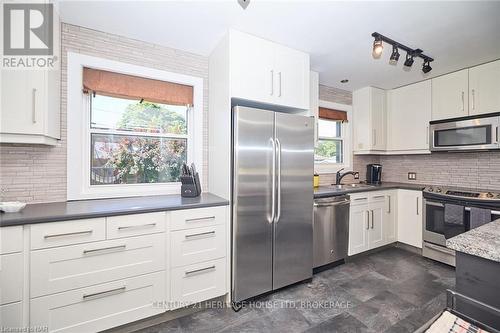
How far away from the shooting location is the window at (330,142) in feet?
11.5

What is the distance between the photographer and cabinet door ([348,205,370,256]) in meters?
2.87

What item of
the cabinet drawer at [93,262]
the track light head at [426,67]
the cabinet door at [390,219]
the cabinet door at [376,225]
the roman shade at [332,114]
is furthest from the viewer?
the roman shade at [332,114]

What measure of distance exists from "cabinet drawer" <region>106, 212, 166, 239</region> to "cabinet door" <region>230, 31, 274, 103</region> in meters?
1.23

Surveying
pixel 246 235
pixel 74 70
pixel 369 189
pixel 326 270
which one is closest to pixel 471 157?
pixel 369 189

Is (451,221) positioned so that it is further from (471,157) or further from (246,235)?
(246,235)

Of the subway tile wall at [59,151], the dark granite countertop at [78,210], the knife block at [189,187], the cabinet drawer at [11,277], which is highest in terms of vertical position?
the subway tile wall at [59,151]

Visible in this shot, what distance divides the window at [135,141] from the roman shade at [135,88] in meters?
0.10

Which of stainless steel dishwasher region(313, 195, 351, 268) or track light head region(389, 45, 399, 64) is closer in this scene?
track light head region(389, 45, 399, 64)

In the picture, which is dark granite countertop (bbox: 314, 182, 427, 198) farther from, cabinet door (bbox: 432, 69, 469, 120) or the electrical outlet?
cabinet door (bbox: 432, 69, 469, 120)

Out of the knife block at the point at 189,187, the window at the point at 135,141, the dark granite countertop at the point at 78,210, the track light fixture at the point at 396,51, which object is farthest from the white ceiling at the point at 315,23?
the dark granite countertop at the point at 78,210

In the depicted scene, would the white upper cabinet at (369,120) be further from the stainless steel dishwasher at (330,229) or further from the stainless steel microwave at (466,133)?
the stainless steel dishwasher at (330,229)

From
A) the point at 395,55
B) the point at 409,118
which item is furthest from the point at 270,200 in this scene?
the point at 409,118

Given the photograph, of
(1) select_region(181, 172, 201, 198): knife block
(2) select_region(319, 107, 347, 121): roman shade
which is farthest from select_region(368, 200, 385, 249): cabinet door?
(1) select_region(181, 172, 201, 198): knife block

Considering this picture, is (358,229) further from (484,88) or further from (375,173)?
(484,88)
